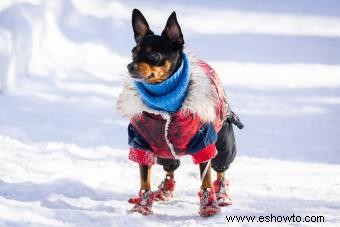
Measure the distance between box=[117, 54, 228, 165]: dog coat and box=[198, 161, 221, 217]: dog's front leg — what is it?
123mm

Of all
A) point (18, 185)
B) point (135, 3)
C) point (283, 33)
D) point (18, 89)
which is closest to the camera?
point (18, 185)

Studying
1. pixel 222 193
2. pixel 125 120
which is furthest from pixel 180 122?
pixel 125 120

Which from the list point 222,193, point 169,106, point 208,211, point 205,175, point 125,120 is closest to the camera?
point 169,106

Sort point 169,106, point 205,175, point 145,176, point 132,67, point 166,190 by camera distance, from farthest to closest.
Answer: point 166,190
point 145,176
point 205,175
point 169,106
point 132,67

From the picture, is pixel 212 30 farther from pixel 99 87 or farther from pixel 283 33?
pixel 99 87

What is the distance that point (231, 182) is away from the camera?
5.90 metres

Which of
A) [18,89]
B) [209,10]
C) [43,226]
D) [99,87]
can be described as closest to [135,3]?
[209,10]

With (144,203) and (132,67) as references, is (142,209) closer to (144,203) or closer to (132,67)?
(144,203)

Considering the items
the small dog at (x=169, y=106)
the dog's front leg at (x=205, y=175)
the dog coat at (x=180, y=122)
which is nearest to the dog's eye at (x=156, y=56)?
the small dog at (x=169, y=106)

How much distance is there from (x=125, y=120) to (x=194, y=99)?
170 inches

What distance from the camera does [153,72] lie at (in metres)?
4.34

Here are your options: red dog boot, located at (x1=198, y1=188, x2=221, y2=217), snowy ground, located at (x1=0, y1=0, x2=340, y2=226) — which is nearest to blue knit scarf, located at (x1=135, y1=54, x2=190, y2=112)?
red dog boot, located at (x1=198, y1=188, x2=221, y2=217)

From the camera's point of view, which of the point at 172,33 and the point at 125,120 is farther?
the point at 125,120

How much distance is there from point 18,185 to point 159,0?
1156 centimetres
